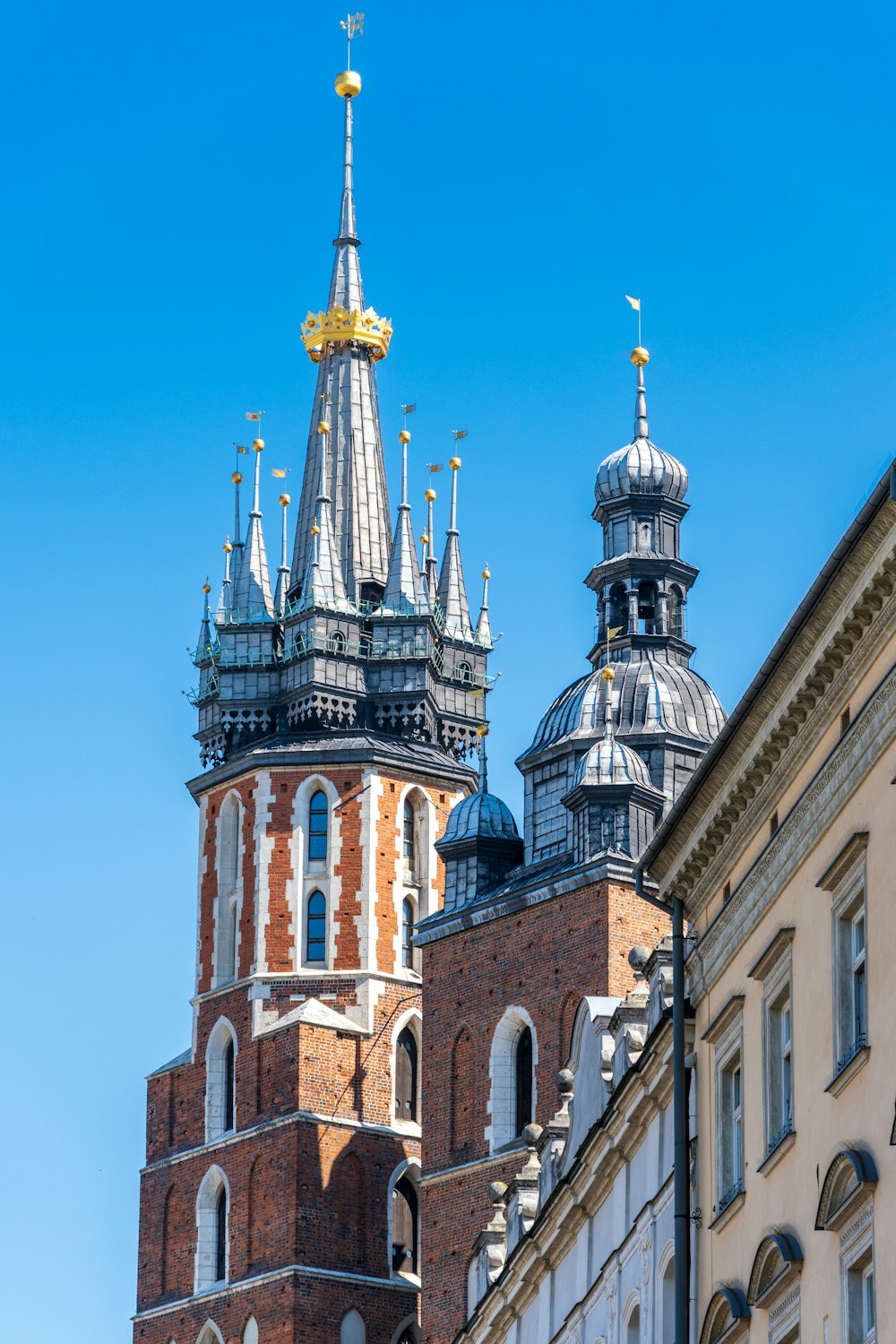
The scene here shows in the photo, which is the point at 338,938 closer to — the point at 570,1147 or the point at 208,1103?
the point at 208,1103

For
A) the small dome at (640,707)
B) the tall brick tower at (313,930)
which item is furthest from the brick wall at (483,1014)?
the tall brick tower at (313,930)

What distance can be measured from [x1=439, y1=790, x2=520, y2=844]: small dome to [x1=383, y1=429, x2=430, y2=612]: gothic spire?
10.9m

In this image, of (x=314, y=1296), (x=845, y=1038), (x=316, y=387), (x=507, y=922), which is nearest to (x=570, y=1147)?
(x=845, y=1038)

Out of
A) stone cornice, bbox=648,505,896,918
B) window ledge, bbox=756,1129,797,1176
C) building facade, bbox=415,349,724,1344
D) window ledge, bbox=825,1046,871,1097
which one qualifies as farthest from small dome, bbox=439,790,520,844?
window ledge, bbox=825,1046,871,1097

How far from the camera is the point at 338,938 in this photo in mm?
72938

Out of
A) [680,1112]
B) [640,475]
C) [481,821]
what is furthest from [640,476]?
[680,1112]

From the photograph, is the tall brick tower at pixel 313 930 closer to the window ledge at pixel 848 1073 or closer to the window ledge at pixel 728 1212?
the window ledge at pixel 728 1212

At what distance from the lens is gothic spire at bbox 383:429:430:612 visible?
77438 millimetres

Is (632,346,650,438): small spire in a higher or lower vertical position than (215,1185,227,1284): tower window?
higher

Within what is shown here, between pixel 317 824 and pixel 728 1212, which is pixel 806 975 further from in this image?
pixel 317 824

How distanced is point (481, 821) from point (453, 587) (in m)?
13.9

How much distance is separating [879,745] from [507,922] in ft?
125

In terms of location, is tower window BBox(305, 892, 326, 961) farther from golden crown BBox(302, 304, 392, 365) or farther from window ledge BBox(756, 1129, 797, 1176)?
window ledge BBox(756, 1129, 797, 1176)

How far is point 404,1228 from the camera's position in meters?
70.9
